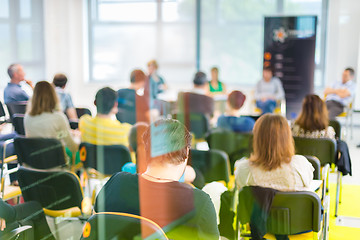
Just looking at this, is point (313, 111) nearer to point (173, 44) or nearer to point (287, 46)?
point (287, 46)

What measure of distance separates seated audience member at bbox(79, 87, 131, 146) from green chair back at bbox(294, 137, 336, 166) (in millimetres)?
1559

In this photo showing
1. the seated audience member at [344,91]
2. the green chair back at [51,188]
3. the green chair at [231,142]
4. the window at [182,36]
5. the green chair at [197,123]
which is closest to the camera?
the green chair back at [51,188]

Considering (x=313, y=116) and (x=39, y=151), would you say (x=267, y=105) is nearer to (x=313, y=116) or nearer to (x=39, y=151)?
(x=313, y=116)

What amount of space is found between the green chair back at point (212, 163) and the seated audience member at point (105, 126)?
745mm

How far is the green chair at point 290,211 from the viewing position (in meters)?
2.34

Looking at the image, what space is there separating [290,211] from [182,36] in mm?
8275

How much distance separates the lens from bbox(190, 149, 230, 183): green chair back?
3188 millimetres

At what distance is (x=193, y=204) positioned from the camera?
5.37 ft

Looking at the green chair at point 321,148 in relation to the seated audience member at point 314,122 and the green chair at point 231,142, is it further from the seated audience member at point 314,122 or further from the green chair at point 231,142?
the green chair at point 231,142

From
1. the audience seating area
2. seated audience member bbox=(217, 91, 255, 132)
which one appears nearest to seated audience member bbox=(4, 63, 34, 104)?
the audience seating area

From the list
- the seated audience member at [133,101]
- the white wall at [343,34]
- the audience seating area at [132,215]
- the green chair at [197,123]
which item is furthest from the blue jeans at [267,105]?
the audience seating area at [132,215]

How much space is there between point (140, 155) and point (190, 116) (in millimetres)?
2805

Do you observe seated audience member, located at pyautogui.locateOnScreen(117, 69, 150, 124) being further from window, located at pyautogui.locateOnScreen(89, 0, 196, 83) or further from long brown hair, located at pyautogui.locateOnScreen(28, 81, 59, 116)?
window, located at pyautogui.locateOnScreen(89, 0, 196, 83)

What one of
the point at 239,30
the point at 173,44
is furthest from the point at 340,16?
the point at 173,44
